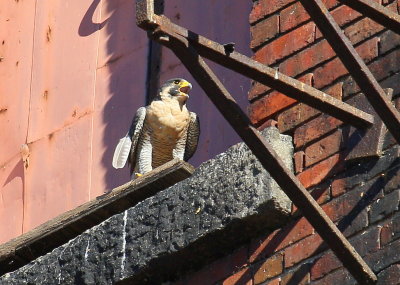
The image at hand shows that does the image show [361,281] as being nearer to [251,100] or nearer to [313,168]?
[313,168]

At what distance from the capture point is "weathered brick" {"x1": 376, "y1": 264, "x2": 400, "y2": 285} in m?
4.90

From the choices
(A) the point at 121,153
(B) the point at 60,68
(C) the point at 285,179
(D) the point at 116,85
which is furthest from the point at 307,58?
(B) the point at 60,68

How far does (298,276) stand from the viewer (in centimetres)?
526

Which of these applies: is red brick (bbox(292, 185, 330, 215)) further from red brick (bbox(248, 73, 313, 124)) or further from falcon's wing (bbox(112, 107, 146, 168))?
falcon's wing (bbox(112, 107, 146, 168))

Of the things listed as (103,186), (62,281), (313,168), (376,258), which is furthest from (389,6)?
(103,186)

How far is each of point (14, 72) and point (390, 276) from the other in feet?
12.4

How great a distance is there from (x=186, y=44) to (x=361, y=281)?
931 millimetres

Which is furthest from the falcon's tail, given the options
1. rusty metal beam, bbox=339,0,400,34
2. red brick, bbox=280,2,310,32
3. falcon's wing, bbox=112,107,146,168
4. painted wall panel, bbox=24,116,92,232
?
rusty metal beam, bbox=339,0,400,34

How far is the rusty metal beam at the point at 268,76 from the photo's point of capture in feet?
15.7

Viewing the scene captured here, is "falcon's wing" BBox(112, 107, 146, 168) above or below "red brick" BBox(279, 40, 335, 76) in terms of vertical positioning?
above

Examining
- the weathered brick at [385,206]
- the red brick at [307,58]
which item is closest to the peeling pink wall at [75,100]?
the red brick at [307,58]

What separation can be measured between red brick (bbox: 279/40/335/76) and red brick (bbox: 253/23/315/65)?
29mm

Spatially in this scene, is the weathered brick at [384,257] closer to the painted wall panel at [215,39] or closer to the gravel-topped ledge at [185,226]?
the gravel-topped ledge at [185,226]

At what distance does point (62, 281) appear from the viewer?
6102 mm
